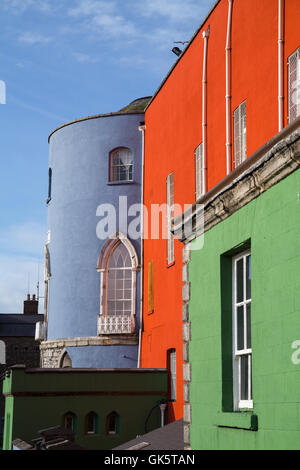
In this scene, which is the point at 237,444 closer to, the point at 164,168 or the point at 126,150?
the point at 164,168

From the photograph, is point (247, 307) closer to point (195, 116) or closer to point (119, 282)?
point (195, 116)

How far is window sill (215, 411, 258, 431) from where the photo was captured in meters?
8.71

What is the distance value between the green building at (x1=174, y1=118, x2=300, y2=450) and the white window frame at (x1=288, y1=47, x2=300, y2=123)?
4.74m

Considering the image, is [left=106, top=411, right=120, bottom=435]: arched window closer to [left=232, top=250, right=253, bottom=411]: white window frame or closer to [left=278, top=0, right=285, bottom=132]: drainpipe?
[left=278, top=0, right=285, bottom=132]: drainpipe

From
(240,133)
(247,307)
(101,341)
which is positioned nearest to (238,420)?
(247,307)

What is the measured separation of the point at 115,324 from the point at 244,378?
1782 cm

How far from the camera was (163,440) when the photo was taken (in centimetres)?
1722

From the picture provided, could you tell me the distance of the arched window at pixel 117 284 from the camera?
89.9 feet

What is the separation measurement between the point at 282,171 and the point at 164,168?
55.6 ft

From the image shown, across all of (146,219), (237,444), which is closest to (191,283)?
(237,444)

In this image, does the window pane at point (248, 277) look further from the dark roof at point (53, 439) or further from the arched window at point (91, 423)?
the arched window at point (91, 423)

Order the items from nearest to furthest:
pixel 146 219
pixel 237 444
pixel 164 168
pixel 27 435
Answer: pixel 237 444
pixel 27 435
pixel 164 168
pixel 146 219

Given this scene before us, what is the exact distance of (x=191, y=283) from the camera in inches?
450

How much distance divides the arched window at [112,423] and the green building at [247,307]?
1205 centimetres
